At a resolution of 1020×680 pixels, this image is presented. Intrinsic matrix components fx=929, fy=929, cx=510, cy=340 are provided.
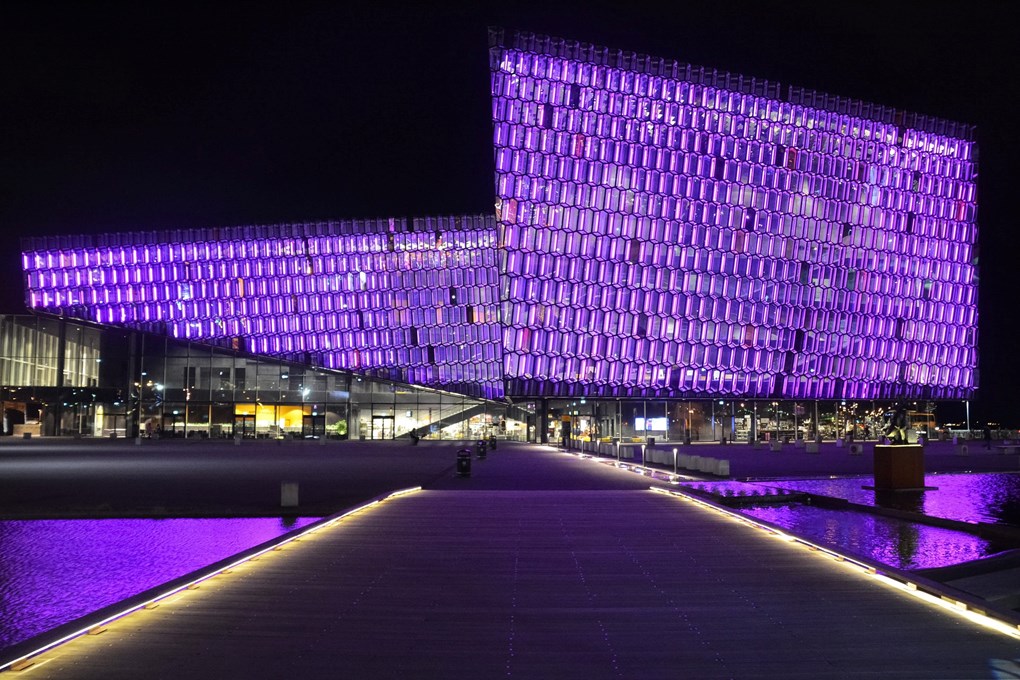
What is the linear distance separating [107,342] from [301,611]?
82.9 metres

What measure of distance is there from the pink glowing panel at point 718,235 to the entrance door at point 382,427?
57.6 ft

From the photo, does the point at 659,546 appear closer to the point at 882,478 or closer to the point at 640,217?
the point at 882,478

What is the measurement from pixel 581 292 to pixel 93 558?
62.7 metres

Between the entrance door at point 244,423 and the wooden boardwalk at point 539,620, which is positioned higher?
the wooden boardwalk at point 539,620

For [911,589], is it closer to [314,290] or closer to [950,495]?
[950,495]

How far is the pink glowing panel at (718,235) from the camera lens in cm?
7331

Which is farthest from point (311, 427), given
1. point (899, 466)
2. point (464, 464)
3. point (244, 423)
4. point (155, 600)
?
point (155, 600)

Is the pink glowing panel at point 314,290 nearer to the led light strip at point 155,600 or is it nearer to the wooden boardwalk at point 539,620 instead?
the led light strip at point 155,600

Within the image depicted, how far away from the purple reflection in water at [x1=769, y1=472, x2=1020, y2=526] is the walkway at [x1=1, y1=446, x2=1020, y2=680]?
25.8 feet

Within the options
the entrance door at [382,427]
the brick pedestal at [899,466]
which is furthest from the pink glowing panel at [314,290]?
the brick pedestal at [899,466]

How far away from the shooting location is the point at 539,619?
8.27 meters

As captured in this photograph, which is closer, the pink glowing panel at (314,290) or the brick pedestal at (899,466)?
the brick pedestal at (899,466)

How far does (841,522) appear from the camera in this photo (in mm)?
17938

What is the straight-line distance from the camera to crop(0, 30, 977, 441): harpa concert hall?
244 feet
